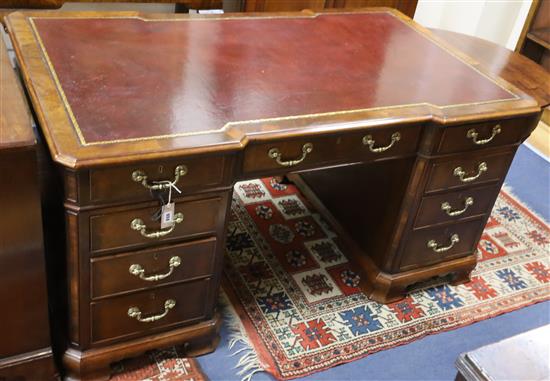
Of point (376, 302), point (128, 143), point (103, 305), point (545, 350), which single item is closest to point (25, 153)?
point (128, 143)

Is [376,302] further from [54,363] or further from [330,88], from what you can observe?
[54,363]

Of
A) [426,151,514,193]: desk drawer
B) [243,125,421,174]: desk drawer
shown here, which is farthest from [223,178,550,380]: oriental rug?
[243,125,421,174]: desk drawer

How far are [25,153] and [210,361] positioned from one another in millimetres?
765

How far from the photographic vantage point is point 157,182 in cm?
132

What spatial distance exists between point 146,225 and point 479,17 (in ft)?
7.65

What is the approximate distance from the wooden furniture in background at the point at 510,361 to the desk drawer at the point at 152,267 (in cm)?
70

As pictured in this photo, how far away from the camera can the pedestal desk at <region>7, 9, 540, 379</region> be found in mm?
1331

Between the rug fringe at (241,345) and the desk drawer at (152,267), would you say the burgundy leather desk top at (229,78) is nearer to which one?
the desk drawer at (152,267)

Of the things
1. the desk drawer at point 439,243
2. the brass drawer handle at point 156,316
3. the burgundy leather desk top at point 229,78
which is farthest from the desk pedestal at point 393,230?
the brass drawer handle at point 156,316

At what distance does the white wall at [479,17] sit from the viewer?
3.04 metres

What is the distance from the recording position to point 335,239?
2.18m

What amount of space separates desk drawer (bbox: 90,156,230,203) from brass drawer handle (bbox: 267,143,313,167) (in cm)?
12

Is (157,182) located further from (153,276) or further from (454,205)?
(454,205)

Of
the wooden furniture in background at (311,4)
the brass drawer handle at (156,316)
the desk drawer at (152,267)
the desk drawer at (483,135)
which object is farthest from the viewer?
the wooden furniture in background at (311,4)
